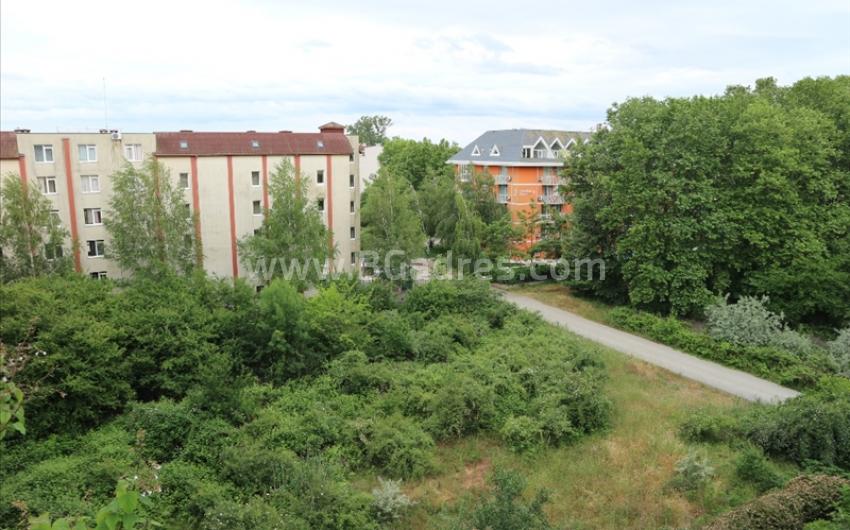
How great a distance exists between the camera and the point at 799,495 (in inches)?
451

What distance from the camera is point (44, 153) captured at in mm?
27219

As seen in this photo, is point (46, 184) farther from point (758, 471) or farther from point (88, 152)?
point (758, 471)

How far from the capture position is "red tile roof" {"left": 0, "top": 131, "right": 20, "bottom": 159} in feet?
85.1

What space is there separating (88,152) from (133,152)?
1918mm

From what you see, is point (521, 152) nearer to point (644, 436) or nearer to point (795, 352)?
point (795, 352)

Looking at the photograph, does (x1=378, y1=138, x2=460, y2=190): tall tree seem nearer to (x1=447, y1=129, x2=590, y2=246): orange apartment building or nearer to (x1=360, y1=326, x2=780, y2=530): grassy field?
(x1=447, y1=129, x2=590, y2=246): orange apartment building

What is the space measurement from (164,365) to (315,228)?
11679 millimetres

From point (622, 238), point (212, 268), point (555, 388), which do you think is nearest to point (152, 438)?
point (555, 388)

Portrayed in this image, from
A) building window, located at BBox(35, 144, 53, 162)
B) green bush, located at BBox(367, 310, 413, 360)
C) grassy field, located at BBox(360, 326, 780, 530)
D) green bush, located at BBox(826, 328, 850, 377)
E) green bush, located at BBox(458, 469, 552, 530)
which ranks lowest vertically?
grassy field, located at BBox(360, 326, 780, 530)

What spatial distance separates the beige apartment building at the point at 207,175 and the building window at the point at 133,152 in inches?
1.7

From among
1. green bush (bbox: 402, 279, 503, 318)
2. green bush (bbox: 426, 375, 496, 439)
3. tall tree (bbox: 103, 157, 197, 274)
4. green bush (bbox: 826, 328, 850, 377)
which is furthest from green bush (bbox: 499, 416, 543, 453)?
tall tree (bbox: 103, 157, 197, 274)

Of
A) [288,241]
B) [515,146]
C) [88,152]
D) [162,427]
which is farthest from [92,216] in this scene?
[515,146]

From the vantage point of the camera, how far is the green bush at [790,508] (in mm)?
10727

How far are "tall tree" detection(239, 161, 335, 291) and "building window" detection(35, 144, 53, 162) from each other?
9.91 m
